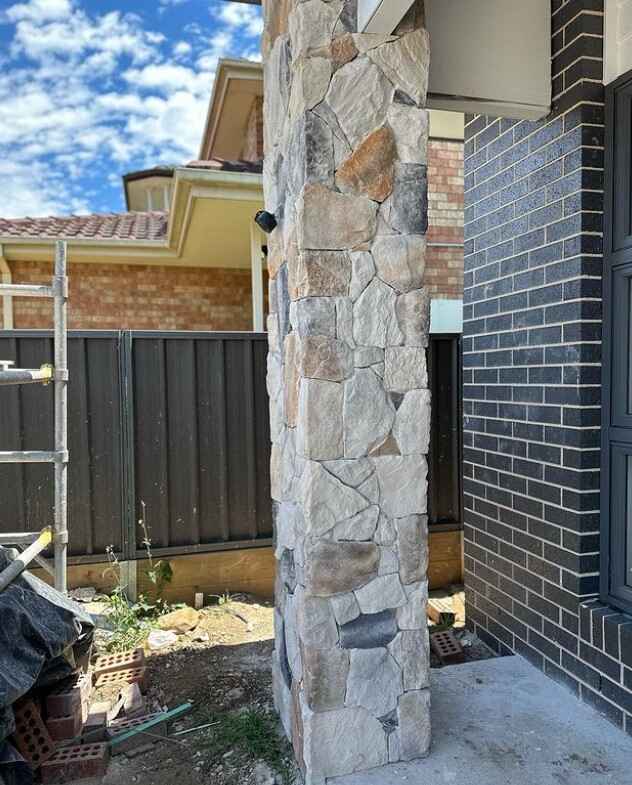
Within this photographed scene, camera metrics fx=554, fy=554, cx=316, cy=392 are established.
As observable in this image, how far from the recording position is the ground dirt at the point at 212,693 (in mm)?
2055

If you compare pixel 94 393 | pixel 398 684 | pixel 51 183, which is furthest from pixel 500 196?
pixel 51 183

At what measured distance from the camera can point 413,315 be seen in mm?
1839

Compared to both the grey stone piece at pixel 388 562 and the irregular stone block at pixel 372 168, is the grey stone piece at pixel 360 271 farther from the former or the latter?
the grey stone piece at pixel 388 562

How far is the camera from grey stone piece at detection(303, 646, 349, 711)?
1776 mm

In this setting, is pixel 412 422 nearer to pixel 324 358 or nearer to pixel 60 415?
pixel 324 358

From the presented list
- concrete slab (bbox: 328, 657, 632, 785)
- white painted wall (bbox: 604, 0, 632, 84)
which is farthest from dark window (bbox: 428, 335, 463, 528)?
white painted wall (bbox: 604, 0, 632, 84)

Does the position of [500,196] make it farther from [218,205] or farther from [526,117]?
[218,205]

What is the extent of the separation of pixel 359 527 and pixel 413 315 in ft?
2.36

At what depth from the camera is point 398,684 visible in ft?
6.10

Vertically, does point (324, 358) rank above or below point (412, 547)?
above

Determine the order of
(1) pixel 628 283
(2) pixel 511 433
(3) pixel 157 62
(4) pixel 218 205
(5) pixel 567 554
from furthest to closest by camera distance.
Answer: (3) pixel 157 62
(4) pixel 218 205
(2) pixel 511 433
(5) pixel 567 554
(1) pixel 628 283

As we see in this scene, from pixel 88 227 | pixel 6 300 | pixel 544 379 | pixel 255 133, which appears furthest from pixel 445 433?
pixel 88 227

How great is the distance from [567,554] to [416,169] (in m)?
1.65

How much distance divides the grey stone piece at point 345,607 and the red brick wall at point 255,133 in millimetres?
5802
